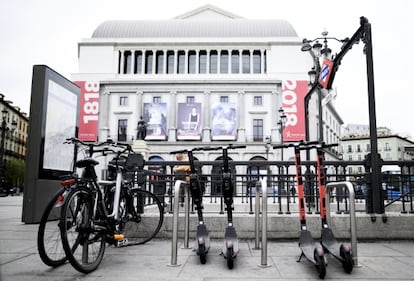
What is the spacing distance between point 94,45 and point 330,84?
47435mm

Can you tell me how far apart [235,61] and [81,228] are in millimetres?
47996

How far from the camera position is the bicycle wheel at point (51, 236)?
3674mm

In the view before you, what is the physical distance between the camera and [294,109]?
43.6 meters

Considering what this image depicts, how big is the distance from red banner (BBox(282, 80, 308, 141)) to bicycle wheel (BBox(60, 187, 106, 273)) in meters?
38.9

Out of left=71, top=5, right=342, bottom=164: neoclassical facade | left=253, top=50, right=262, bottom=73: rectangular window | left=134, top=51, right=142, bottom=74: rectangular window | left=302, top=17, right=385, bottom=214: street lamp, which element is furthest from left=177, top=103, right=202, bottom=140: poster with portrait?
left=302, top=17, right=385, bottom=214: street lamp

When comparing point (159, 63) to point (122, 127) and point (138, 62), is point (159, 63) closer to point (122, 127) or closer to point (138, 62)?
point (138, 62)

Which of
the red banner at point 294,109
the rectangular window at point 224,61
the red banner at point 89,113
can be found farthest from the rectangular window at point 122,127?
the red banner at point 294,109

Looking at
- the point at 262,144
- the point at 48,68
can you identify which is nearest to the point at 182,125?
the point at 262,144

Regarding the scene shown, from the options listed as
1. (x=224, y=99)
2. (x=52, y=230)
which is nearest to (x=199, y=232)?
(x=52, y=230)

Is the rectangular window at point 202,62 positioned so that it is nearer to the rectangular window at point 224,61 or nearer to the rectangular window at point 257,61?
the rectangular window at point 224,61

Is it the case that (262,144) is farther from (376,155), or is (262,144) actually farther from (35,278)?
(35,278)

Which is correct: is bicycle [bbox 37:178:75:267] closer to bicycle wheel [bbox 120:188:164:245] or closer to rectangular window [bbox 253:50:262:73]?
bicycle wheel [bbox 120:188:164:245]

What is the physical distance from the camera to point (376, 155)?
6.03 metres

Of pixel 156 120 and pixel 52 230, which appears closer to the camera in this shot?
pixel 52 230
